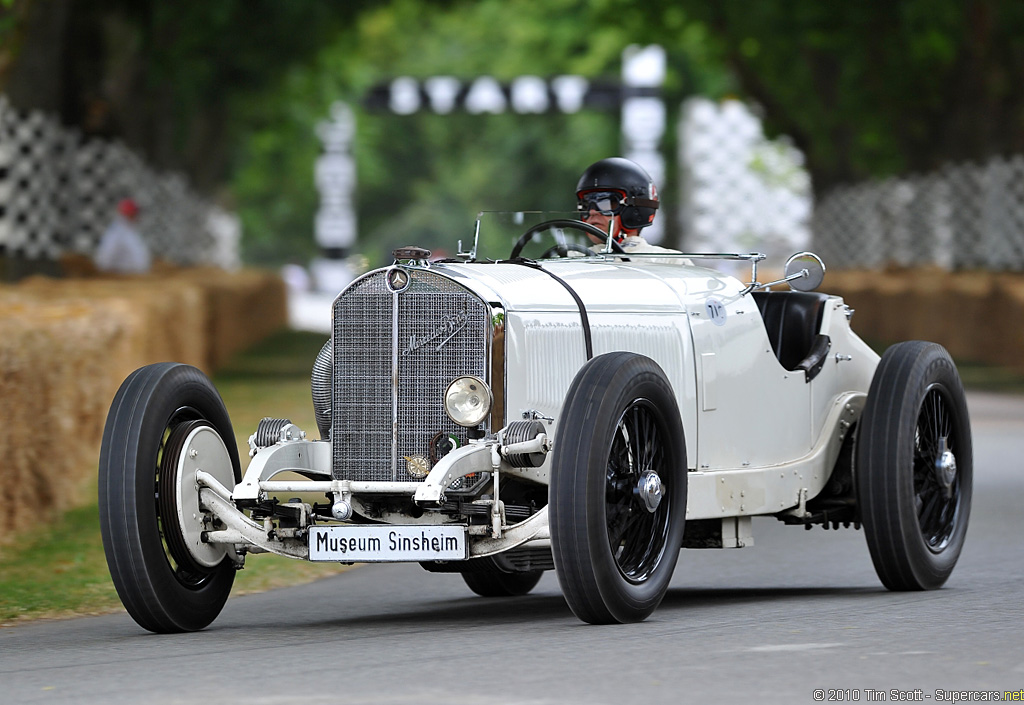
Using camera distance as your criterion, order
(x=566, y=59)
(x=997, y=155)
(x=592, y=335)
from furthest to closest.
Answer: (x=566, y=59) < (x=997, y=155) < (x=592, y=335)

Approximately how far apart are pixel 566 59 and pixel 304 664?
149 ft

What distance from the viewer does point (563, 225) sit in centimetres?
920

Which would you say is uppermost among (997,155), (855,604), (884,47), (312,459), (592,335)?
(884,47)

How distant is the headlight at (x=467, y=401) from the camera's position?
7.65 meters

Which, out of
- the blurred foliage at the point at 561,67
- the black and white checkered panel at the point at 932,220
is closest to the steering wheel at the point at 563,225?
the blurred foliage at the point at 561,67

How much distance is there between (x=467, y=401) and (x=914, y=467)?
257 cm

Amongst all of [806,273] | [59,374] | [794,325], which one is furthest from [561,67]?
[806,273]

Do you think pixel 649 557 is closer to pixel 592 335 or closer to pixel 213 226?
pixel 592 335

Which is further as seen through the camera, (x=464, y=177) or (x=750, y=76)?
(x=464, y=177)

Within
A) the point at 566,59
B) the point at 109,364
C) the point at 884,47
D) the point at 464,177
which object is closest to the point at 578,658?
the point at 109,364

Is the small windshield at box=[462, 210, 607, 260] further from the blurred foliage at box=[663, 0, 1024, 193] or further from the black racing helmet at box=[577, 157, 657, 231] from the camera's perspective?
the blurred foliage at box=[663, 0, 1024, 193]

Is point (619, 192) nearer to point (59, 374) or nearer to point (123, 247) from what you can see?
point (59, 374)

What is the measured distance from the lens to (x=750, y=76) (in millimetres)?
41219

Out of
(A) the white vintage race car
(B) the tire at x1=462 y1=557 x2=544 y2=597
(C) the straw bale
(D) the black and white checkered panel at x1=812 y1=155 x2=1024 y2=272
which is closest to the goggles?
(A) the white vintage race car
